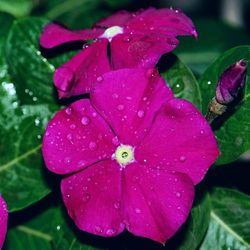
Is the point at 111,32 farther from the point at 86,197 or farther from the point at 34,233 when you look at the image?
the point at 34,233

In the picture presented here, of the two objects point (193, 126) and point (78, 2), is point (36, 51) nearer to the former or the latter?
point (193, 126)

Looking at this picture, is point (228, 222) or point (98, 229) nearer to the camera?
point (98, 229)

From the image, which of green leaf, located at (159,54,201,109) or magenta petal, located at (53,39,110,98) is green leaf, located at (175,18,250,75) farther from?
magenta petal, located at (53,39,110,98)

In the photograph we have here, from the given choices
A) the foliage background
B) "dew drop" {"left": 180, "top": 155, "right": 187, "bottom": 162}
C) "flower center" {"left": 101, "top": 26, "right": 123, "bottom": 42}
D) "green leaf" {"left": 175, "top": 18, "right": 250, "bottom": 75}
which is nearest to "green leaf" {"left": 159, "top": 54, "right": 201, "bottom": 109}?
the foliage background

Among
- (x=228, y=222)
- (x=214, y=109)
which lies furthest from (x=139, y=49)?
(x=228, y=222)

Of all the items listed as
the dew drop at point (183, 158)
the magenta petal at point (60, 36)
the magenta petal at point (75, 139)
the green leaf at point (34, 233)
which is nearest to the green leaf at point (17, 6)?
the magenta petal at point (60, 36)
